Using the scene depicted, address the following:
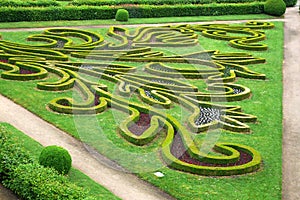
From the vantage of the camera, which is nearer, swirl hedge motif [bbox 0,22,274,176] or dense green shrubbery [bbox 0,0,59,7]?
swirl hedge motif [bbox 0,22,274,176]

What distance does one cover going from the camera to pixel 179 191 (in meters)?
16.2

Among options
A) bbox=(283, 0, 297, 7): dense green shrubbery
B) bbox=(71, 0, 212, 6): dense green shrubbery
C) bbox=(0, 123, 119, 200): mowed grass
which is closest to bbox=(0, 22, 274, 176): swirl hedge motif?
bbox=(0, 123, 119, 200): mowed grass

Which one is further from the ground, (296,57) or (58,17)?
(58,17)

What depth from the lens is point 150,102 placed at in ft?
75.3

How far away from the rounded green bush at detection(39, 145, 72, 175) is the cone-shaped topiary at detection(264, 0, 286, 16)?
3680 cm

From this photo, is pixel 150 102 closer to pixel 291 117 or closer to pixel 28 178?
pixel 291 117

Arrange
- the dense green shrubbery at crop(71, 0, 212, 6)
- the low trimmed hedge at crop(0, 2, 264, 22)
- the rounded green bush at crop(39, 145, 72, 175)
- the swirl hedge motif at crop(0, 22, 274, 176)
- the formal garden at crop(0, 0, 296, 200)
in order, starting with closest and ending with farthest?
the rounded green bush at crop(39, 145, 72, 175) → the formal garden at crop(0, 0, 296, 200) → the swirl hedge motif at crop(0, 22, 274, 176) → the low trimmed hedge at crop(0, 2, 264, 22) → the dense green shrubbery at crop(71, 0, 212, 6)

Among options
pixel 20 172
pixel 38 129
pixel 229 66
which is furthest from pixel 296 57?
pixel 20 172

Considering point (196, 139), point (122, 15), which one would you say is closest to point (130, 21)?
point (122, 15)

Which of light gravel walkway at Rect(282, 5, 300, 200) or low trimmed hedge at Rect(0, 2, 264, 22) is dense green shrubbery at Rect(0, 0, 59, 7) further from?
light gravel walkway at Rect(282, 5, 300, 200)

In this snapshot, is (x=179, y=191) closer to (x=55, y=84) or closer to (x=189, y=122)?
(x=189, y=122)

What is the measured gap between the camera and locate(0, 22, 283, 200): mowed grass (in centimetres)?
→ 1653

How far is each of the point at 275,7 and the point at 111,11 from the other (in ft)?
51.8

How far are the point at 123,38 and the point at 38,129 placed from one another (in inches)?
593
